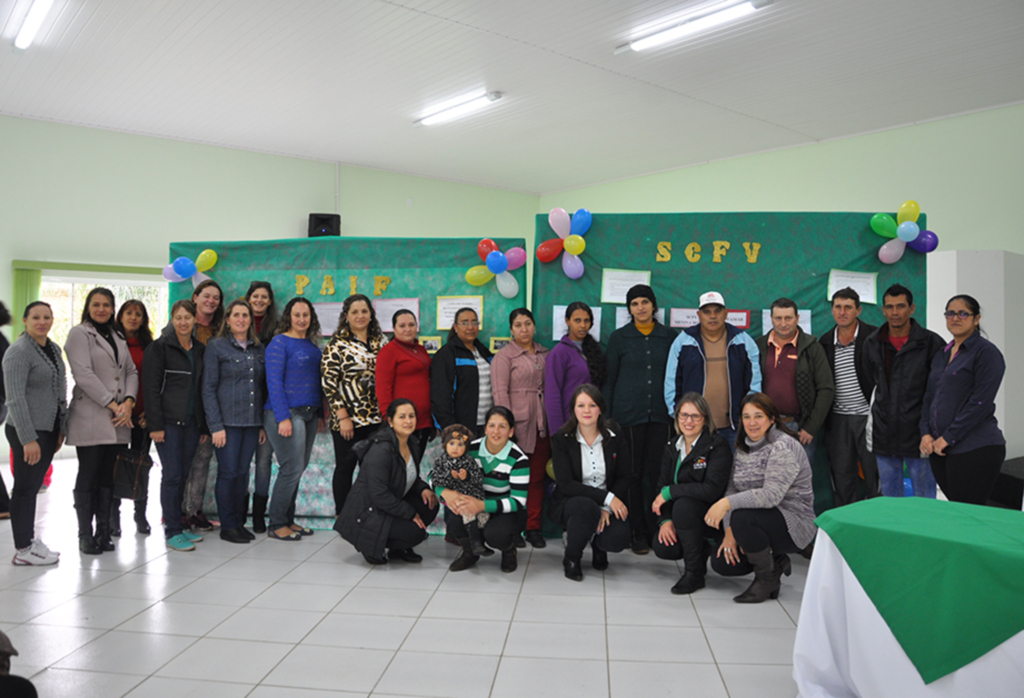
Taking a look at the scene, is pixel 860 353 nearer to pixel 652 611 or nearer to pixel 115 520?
pixel 652 611

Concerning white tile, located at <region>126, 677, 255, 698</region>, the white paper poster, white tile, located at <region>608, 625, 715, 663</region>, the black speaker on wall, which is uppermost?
the black speaker on wall

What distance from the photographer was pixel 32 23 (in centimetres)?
544

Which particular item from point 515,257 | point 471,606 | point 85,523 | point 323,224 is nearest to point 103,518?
point 85,523

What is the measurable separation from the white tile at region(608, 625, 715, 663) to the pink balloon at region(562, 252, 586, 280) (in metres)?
2.27

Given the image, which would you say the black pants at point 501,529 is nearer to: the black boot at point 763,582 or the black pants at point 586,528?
the black pants at point 586,528

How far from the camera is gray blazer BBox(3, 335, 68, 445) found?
353 cm

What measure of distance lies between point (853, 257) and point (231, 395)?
3992mm

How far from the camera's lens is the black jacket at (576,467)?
3.73 m

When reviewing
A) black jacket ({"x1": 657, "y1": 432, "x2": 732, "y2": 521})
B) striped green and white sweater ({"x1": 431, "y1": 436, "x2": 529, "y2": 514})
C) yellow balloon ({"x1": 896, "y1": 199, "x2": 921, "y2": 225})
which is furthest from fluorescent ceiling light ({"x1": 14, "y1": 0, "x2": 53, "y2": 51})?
yellow balloon ({"x1": 896, "y1": 199, "x2": 921, "y2": 225})

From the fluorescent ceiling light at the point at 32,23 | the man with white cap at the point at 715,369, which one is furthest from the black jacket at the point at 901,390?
the fluorescent ceiling light at the point at 32,23

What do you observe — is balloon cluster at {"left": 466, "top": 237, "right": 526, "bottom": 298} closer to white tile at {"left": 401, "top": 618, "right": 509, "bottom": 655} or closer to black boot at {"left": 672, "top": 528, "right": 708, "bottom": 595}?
black boot at {"left": 672, "top": 528, "right": 708, "bottom": 595}

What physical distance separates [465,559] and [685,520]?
1.20 m

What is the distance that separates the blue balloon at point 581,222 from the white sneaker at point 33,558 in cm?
355

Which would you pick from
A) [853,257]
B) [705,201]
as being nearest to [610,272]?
[853,257]
